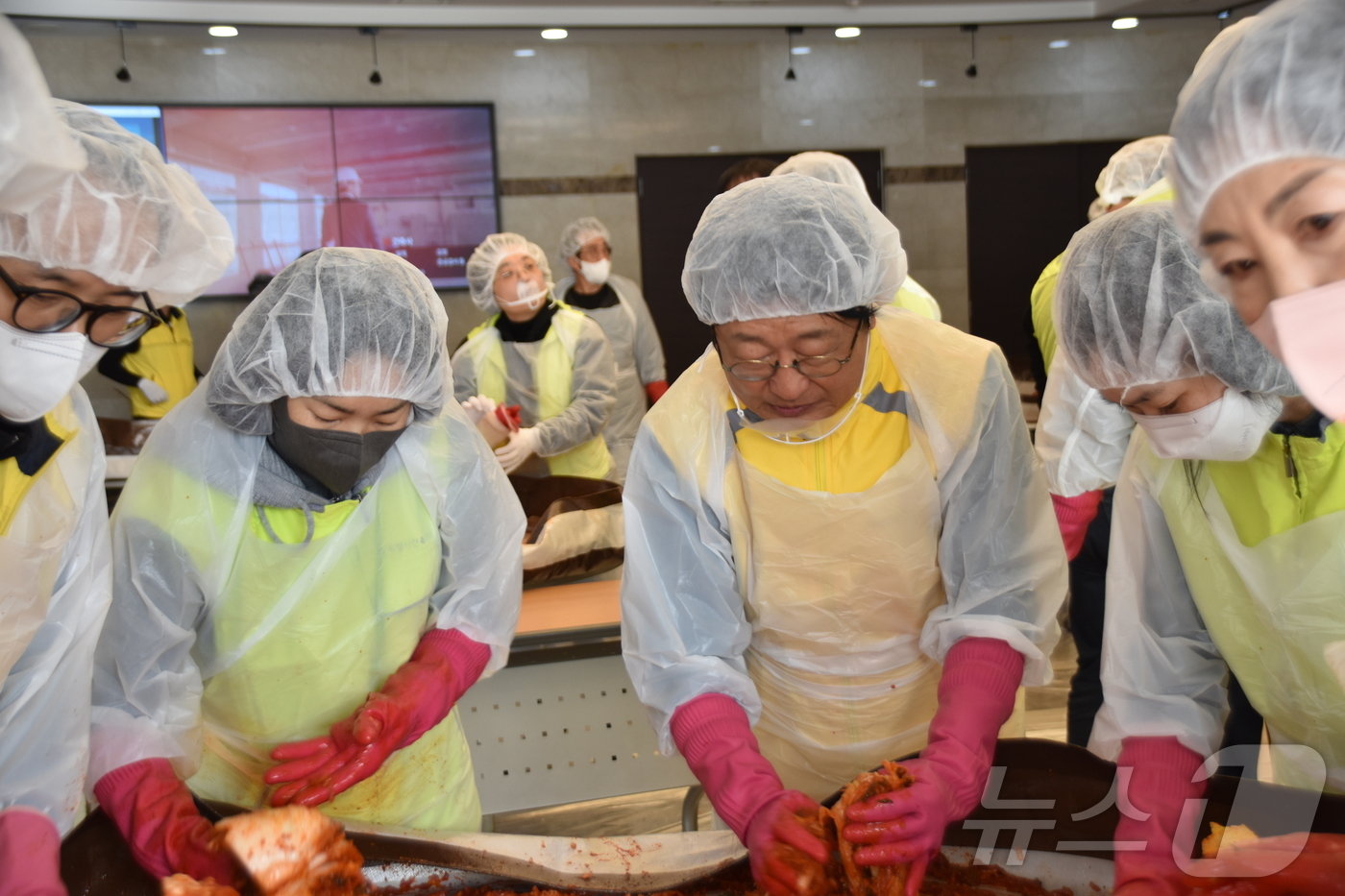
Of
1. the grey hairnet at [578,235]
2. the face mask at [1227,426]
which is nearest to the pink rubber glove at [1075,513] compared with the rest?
the face mask at [1227,426]

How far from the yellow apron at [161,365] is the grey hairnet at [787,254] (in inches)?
193

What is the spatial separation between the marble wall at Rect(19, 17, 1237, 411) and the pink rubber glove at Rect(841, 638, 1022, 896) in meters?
6.13

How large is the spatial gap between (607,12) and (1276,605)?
626cm

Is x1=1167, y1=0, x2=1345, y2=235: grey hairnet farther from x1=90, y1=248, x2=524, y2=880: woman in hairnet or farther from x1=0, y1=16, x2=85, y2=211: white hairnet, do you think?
x1=90, y1=248, x2=524, y2=880: woman in hairnet

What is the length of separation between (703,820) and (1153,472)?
1529 mm

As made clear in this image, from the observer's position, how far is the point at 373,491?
1.74m

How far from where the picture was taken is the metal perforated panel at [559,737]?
281 centimetres

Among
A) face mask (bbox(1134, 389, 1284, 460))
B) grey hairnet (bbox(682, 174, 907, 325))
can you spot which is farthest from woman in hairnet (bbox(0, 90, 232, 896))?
face mask (bbox(1134, 389, 1284, 460))

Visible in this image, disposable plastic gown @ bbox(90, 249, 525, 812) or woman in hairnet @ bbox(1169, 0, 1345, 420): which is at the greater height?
woman in hairnet @ bbox(1169, 0, 1345, 420)

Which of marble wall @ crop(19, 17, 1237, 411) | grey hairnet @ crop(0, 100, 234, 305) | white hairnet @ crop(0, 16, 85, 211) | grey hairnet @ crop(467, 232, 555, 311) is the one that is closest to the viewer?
white hairnet @ crop(0, 16, 85, 211)

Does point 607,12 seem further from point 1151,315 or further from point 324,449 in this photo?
point 1151,315

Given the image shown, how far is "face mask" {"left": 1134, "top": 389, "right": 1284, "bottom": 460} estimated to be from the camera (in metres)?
1.37

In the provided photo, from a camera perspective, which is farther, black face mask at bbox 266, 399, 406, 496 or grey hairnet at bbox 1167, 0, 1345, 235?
black face mask at bbox 266, 399, 406, 496

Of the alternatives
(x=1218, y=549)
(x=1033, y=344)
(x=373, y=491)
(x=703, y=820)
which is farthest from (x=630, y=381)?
(x=1218, y=549)
